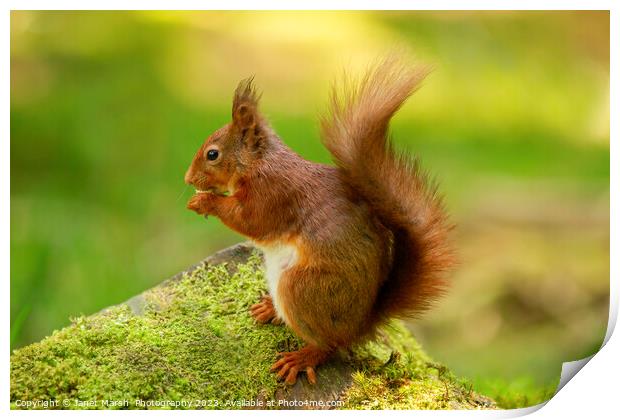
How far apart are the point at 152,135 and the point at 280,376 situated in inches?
33.7

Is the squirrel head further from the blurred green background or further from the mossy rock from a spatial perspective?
the mossy rock

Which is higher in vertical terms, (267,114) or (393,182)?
(267,114)

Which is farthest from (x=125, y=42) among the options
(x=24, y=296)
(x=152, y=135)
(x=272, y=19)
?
(x=24, y=296)

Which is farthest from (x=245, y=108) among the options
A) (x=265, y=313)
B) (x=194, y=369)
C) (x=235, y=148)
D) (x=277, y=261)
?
(x=194, y=369)

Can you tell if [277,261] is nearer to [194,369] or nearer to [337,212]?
[337,212]

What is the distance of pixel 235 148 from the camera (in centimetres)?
190

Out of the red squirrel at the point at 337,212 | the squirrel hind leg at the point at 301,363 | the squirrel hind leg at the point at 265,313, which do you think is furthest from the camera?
the squirrel hind leg at the point at 265,313

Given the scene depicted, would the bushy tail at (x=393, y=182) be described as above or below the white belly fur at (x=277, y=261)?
above

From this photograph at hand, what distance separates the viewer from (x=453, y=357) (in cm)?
265

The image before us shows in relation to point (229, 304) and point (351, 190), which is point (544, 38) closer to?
point (351, 190)

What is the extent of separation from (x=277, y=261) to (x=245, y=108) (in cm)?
40

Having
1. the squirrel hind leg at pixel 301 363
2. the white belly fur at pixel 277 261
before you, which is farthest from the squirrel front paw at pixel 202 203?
the squirrel hind leg at pixel 301 363

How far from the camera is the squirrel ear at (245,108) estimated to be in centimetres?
188

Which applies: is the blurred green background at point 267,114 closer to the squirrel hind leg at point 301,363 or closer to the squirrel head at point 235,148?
the squirrel head at point 235,148
